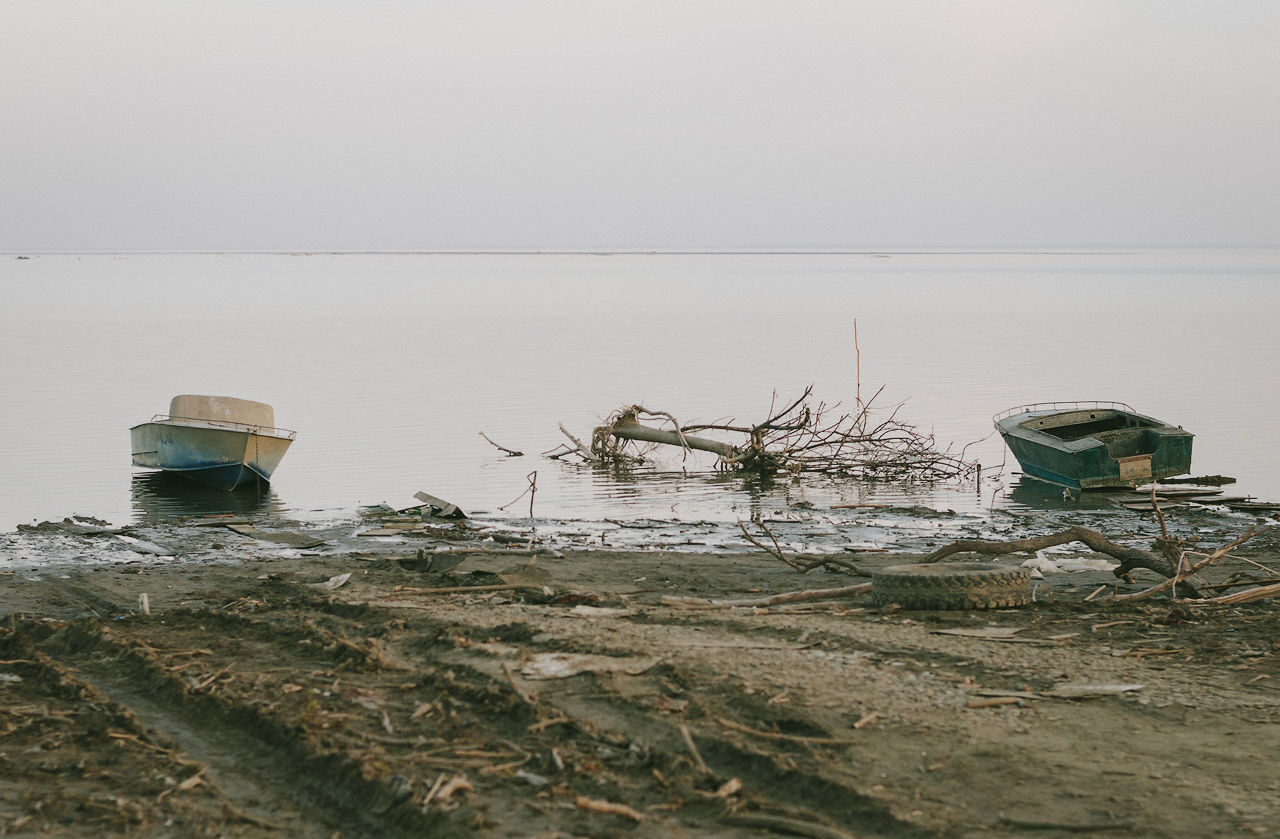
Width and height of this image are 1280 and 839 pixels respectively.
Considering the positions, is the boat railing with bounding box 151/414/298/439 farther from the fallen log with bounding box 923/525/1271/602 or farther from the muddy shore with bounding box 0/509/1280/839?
the fallen log with bounding box 923/525/1271/602

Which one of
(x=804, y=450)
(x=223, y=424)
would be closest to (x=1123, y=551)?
(x=804, y=450)

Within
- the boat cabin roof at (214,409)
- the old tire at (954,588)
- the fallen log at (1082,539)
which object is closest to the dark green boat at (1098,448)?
the fallen log at (1082,539)

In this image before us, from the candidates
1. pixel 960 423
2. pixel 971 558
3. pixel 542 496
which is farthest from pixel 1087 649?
pixel 960 423

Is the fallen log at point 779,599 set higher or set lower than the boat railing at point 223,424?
lower

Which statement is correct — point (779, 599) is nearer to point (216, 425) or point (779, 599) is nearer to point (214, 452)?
point (214, 452)

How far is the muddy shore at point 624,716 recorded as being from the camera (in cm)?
602

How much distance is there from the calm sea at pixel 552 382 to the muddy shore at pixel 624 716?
9331mm

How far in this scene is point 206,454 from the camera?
21.8 meters

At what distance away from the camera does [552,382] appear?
135 ft

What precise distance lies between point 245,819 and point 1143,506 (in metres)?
16.3

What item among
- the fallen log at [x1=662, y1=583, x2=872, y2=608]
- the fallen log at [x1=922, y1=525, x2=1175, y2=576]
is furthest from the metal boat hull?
the fallen log at [x1=922, y1=525, x2=1175, y2=576]

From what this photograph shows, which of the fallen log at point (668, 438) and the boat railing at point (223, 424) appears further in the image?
the fallen log at point (668, 438)

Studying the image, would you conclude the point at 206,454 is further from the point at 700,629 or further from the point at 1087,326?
the point at 1087,326

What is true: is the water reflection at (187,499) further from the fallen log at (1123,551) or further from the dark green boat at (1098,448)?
the dark green boat at (1098,448)
